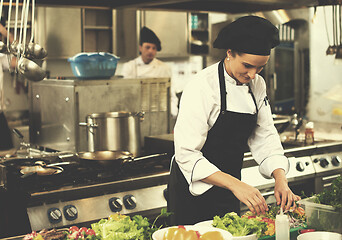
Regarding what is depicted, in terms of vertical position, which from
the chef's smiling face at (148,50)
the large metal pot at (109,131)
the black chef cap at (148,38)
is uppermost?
the black chef cap at (148,38)

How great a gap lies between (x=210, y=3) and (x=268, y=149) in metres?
2.04

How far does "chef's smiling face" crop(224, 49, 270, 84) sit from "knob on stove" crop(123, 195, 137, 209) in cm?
112

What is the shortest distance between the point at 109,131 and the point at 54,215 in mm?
904

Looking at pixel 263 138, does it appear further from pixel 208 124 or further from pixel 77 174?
pixel 77 174

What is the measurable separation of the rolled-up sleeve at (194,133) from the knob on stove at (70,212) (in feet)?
2.71

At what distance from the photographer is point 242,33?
93.0 inches

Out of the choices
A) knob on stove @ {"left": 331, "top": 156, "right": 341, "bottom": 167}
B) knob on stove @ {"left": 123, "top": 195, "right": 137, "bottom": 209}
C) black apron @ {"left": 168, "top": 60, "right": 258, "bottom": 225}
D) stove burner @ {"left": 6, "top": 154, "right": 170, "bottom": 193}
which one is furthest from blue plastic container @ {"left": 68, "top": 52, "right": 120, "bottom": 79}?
knob on stove @ {"left": 331, "top": 156, "right": 341, "bottom": 167}

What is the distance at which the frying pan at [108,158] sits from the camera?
10.6 feet

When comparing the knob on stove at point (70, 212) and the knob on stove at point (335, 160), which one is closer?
the knob on stove at point (70, 212)

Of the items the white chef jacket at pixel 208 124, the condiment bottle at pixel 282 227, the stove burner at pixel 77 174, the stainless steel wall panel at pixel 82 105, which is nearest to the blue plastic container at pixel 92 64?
the stainless steel wall panel at pixel 82 105

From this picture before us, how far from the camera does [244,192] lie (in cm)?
226

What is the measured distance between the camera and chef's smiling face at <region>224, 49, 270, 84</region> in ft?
7.80

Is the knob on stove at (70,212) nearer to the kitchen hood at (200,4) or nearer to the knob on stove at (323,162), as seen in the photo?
the kitchen hood at (200,4)

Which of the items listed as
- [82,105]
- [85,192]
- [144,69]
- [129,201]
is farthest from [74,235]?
[144,69]
